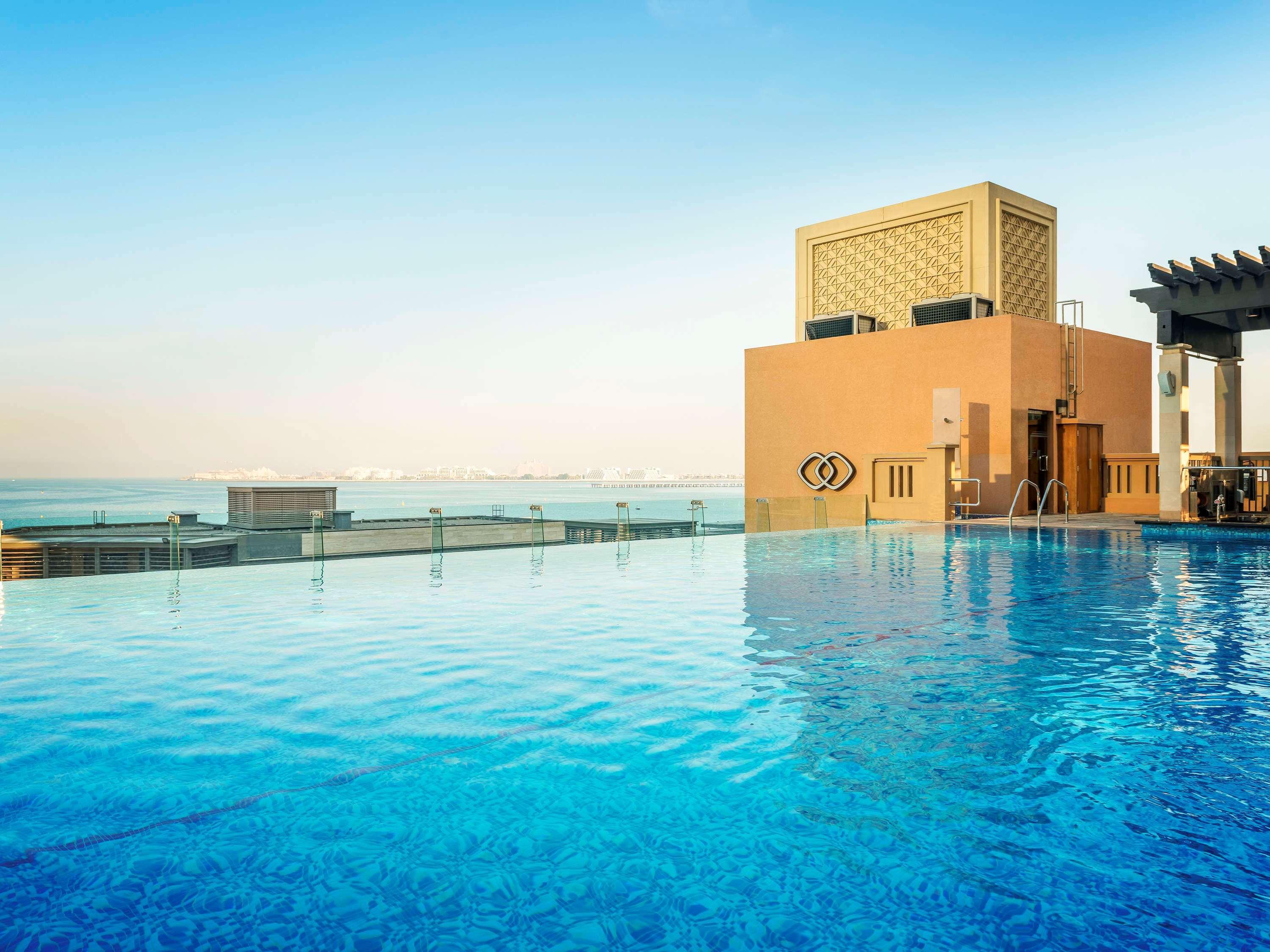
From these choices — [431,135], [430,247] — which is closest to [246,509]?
[430,247]

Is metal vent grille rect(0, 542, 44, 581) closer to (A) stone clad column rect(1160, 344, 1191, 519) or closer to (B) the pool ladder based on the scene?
(B) the pool ladder

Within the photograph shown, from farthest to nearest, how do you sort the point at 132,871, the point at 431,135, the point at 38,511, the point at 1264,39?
1. the point at 38,511
2. the point at 431,135
3. the point at 1264,39
4. the point at 132,871

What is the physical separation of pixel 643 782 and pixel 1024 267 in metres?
26.9

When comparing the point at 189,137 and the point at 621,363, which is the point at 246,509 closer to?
the point at 189,137

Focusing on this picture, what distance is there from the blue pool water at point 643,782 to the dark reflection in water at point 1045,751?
17 mm

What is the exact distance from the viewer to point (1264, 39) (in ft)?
49.3

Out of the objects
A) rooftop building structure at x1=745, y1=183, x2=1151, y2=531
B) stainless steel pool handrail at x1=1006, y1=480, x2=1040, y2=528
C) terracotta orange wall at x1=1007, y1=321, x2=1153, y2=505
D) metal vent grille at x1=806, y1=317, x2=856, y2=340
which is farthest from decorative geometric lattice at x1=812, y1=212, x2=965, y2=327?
stainless steel pool handrail at x1=1006, y1=480, x2=1040, y2=528

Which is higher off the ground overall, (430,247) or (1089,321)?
(430,247)

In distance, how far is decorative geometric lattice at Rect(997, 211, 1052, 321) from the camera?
80.7 feet

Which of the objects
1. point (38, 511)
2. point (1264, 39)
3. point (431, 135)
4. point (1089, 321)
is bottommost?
point (38, 511)

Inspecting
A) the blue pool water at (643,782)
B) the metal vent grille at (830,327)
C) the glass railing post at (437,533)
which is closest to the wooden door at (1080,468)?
the metal vent grille at (830,327)

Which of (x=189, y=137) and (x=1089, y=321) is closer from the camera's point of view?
(x=189, y=137)

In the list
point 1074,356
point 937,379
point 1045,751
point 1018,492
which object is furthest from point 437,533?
point 1074,356

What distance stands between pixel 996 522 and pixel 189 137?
76.1ft
